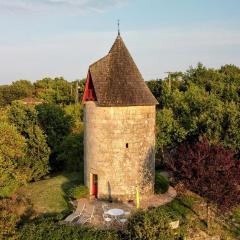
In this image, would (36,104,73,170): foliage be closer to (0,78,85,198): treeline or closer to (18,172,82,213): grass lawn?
(0,78,85,198): treeline

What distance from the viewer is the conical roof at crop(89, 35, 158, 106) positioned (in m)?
23.7

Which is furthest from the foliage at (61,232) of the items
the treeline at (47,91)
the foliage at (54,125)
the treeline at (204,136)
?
the treeline at (47,91)

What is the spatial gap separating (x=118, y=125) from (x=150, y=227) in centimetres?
863

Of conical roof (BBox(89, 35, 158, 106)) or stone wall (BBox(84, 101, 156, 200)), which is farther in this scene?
stone wall (BBox(84, 101, 156, 200))

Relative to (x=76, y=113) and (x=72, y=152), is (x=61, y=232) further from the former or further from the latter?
(x=76, y=113)

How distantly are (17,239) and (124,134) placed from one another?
387 inches

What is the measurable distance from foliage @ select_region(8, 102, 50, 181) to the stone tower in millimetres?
11078

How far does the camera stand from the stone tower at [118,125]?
23922 millimetres

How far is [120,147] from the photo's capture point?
24188mm

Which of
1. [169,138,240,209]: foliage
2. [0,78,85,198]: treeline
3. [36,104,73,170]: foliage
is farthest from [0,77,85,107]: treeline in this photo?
[169,138,240,209]: foliage

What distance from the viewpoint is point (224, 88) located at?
139ft

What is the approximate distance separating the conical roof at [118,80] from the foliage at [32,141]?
13.6m

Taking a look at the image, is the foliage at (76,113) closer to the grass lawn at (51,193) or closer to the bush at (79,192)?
the grass lawn at (51,193)

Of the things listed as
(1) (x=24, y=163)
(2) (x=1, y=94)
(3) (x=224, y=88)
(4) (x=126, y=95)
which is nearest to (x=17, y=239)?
(4) (x=126, y=95)
